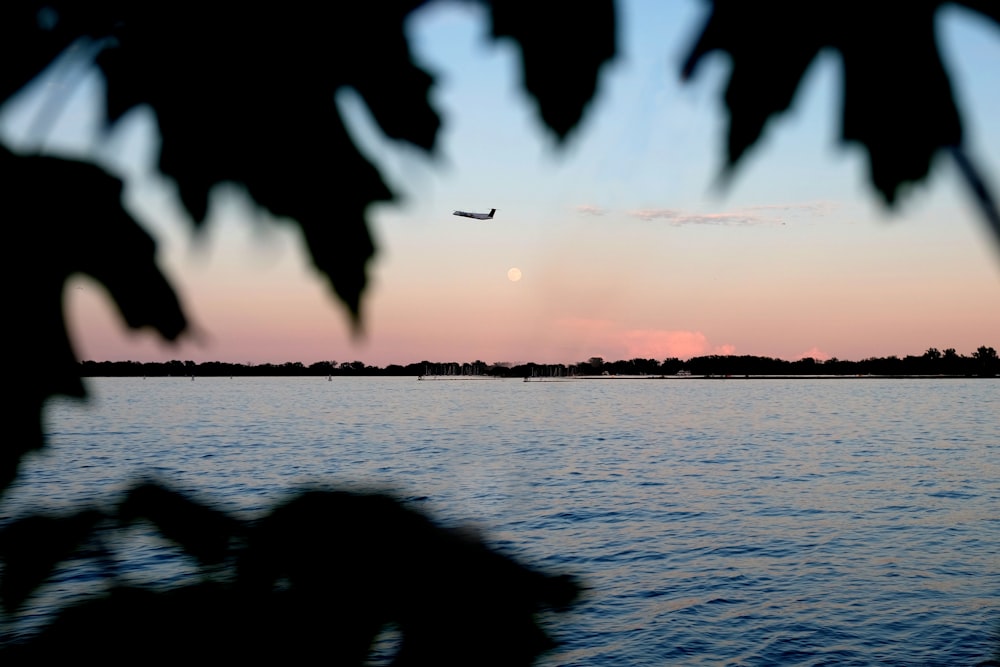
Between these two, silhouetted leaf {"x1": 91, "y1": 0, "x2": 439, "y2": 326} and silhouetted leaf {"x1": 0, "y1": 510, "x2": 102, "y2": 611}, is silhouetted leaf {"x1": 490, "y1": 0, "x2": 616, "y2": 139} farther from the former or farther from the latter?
silhouetted leaf {"x1": 0, "y1": 510, "x2": 102, "y2": 611}

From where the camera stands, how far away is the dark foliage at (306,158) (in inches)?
37.0

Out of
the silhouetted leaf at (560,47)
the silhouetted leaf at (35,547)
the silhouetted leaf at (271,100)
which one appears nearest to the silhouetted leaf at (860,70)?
the silhouetted leaf at (560,47)

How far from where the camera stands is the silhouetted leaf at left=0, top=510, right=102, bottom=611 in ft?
4.14

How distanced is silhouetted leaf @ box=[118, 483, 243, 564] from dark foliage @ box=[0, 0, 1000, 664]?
18 millimetres

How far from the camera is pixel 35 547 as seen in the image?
1286mm

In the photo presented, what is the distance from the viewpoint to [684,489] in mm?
49188

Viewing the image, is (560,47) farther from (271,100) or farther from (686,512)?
(686,512)

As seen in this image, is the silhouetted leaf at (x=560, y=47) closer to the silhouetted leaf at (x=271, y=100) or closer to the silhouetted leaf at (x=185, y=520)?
the silhouetted leaf at (x=271, y=100)

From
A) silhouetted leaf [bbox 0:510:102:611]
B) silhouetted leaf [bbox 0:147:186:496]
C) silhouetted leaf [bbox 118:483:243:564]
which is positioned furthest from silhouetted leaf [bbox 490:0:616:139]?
silhouetted leaf [bbox 0:510:102:611]

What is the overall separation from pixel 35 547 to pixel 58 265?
57 cm

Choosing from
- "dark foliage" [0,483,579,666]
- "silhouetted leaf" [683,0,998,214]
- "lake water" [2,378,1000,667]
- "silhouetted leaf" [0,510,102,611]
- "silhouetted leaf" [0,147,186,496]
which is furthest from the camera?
"lake water" [2,378,1000,667]

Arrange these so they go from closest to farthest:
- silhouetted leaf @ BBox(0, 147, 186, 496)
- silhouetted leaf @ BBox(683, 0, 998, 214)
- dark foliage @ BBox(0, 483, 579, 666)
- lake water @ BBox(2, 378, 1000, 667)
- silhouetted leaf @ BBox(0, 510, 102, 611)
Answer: silhouetted leaf @ BBox(683, 0, 998, 214), silhouetted leaf @ BBox(0, 147, 186, 496), dark foliage @ BBox(0, 483, 579, 666), silhouetted leaf @ BBox(0, 510, 102, 611), lake water @ BBox(2, 378, 1000, 667)

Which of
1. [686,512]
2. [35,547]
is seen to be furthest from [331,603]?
[686,512]

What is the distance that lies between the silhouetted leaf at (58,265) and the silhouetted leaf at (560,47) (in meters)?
0.57
